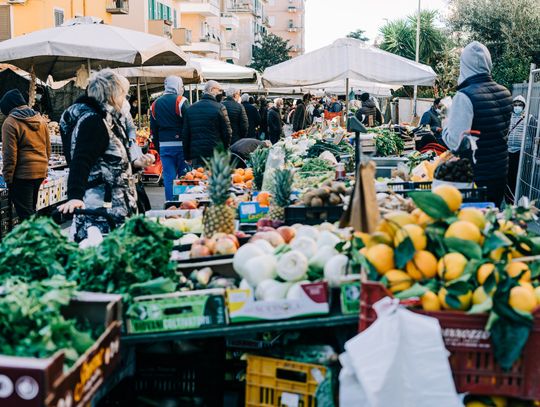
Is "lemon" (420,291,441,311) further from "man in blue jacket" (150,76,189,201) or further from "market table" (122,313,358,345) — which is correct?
"man in blue jacket" (150,76,189,201)

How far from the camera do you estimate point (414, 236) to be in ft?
10.8

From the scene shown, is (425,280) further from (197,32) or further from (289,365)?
(197,32)

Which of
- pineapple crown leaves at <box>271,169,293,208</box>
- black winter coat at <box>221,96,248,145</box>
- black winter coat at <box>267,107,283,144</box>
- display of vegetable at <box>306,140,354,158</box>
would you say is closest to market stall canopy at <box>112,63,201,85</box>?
black winter coat at <box>221,96,248,145</box>

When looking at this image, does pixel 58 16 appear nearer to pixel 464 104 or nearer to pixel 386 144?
pixel 386 144

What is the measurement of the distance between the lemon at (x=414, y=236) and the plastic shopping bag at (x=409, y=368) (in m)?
0.48

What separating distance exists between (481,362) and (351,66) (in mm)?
8958

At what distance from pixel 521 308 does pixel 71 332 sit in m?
1.82

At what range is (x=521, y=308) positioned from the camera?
2.91 m

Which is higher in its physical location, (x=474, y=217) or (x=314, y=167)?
(x=474, y=217)

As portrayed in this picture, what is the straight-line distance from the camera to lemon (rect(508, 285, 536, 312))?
2.92 metres

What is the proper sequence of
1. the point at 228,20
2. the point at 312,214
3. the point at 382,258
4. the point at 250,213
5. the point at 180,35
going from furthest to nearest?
the point at 228,20 → the point at 180,35 → the point at 250,213 → the point at 312,214 → the point at 382,258

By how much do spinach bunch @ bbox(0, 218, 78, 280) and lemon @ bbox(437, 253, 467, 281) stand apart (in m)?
1.77

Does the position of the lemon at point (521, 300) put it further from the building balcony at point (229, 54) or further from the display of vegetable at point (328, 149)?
the building balcony at point (229, 54)

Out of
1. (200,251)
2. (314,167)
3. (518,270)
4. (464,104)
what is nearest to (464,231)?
(518,270)
